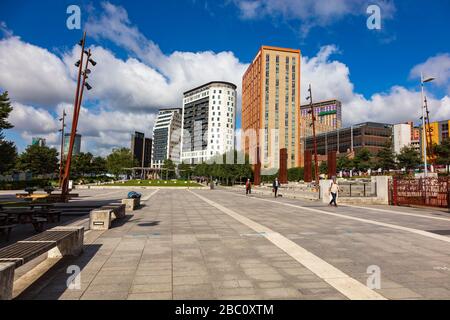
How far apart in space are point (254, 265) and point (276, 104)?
111 meters

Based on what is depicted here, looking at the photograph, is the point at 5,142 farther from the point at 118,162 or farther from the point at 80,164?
the point at 118,162

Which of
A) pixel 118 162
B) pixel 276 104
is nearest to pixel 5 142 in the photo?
pixel 118 162

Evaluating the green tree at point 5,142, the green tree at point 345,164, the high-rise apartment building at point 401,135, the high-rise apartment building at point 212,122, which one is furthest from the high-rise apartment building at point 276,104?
the green tree at point 5,142

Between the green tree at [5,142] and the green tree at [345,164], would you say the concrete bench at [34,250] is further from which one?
the green tree at [345,164]

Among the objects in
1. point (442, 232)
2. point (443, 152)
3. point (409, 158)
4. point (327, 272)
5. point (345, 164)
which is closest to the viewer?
point (327, 272)

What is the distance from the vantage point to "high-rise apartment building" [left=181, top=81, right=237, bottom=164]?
15762 centimetres

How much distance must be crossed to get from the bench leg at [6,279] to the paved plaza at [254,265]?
661mm

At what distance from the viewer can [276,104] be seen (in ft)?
369

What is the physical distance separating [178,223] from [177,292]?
6.71m

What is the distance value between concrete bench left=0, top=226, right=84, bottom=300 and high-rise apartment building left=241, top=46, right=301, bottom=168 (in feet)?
335

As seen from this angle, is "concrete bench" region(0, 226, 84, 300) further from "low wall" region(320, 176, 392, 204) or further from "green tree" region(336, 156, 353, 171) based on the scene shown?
"green tree" region(336, 156, 353, 171)

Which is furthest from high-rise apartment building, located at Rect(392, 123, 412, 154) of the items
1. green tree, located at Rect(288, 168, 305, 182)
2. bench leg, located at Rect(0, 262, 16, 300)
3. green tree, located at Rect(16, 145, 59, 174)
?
bench leg, located at Rect(0, 262, 16, 300)
